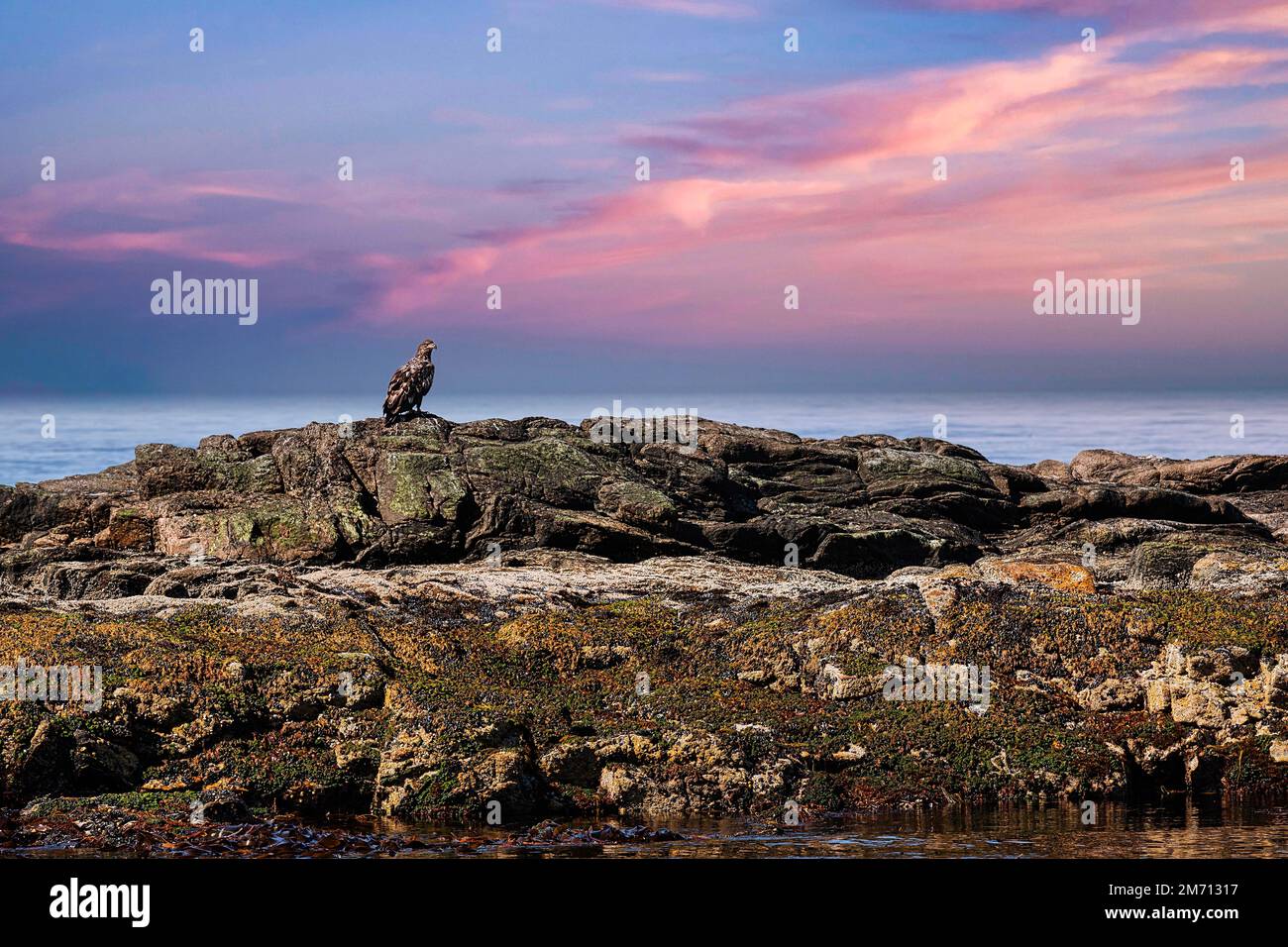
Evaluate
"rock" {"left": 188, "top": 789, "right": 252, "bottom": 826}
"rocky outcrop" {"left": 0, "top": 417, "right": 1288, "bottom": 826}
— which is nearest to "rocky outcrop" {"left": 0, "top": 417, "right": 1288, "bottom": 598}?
"rocky outcrop" {"left": 0, "top": 417, "right": 1288, "bottom": 826}

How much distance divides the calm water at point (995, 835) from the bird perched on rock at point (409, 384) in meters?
30.4

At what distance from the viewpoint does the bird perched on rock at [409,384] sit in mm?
51625

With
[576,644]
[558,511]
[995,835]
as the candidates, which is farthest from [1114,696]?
[558,511]

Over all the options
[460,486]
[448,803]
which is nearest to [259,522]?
[460,486]

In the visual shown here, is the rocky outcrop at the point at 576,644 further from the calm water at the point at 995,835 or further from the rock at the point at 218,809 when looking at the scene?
the calm water at the point at 995,835

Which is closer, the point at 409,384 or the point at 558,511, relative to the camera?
the point at 558,511

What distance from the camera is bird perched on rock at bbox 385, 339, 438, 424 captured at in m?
51.6

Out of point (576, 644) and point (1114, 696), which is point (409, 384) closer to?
point (576, 644)

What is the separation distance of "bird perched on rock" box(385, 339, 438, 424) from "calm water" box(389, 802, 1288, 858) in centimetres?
3043

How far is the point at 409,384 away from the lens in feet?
169

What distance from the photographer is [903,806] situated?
25266 mm

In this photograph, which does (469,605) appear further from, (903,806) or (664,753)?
(903,806)

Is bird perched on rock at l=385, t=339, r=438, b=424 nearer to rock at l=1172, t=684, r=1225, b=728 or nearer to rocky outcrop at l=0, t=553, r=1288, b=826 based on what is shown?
rocky outcrop at l=0, t=553, r=1288, b=826

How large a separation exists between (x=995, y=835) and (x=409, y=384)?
34.6 meters
